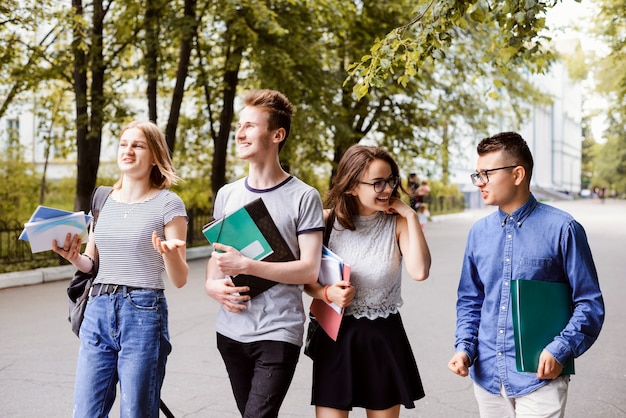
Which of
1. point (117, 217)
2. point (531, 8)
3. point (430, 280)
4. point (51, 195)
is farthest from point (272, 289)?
point (51, 195)

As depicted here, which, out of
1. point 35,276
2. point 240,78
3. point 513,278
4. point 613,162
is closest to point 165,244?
point 513,278

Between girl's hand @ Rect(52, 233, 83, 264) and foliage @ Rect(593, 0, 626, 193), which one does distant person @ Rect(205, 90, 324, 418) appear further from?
foliage @ Rect(593, 0, 626, 193)

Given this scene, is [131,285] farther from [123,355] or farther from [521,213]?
[521,213]

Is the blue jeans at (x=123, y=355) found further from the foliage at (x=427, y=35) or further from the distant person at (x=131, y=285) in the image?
the foliage at (x=427, y=35)

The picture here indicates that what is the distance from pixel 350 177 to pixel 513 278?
787 mm

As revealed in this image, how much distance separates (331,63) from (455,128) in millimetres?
7098

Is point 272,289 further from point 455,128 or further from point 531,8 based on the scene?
point 455,128

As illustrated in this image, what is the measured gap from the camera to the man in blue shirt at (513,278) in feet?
8.78

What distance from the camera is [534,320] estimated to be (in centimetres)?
271

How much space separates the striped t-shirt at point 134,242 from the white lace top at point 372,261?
2.42ft

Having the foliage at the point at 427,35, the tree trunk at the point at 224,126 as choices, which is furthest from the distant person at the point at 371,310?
the tree trunk at the point at 224,126

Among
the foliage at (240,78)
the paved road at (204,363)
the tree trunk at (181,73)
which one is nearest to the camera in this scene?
the paved road at (204,363)

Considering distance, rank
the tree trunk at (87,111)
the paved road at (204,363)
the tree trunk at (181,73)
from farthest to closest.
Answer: the tree trunk at (181,73)
the tree trunk at (87,111)
the paved road at (204,363)

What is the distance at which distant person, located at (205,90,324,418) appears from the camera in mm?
2908
